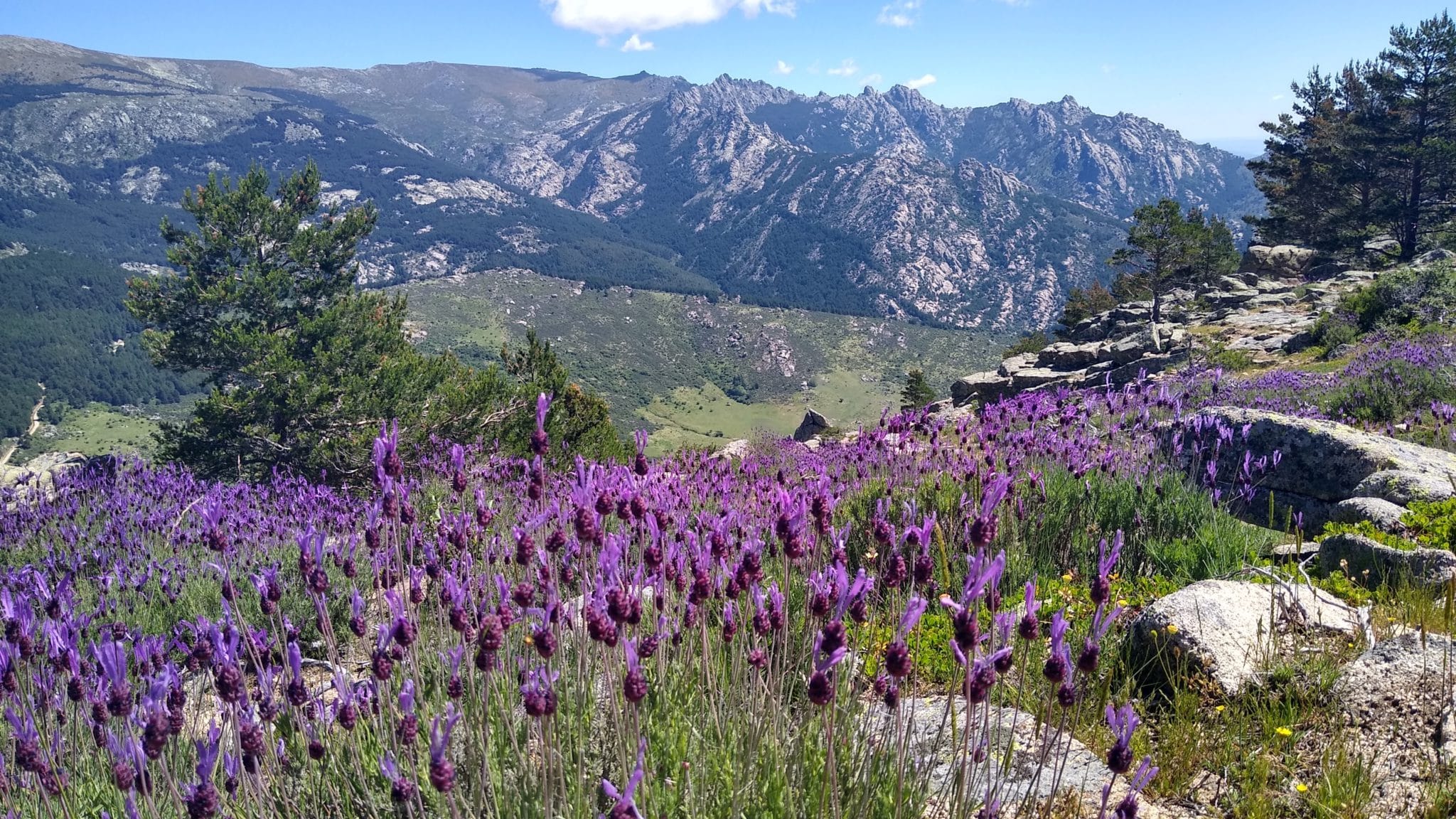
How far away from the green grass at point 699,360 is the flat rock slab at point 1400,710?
131 m

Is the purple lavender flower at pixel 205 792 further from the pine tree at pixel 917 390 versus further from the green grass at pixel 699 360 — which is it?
the green grass at pixel 699 360

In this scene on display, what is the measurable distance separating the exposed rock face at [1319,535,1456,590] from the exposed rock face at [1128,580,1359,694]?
63cm

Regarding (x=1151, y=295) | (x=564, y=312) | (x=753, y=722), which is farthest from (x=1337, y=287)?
(x=564, y=312)

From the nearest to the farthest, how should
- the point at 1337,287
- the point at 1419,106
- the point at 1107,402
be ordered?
the point at 1107,402, the point at 1337,287, the point at 1419,106

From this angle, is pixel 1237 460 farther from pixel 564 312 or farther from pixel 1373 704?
pixel 564 312

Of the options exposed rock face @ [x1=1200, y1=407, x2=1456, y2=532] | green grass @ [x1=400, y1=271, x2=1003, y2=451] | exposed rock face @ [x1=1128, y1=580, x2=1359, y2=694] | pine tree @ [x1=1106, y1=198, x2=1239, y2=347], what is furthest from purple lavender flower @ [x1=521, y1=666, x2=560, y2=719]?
green grass @ [x1=400, y1=271, x2=1003, y2=451]

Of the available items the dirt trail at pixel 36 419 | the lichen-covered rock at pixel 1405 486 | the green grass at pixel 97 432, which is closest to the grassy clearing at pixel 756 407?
the green grass at pixel 97 432

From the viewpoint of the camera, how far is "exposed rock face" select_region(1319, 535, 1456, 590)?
13.3ft

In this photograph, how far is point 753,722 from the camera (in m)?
2.28

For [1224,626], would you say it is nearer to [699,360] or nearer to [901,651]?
[901,651]

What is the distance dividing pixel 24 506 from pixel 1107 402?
516 inches

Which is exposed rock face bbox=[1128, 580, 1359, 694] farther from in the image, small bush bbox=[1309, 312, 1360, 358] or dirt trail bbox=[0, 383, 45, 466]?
dirt trail bbox=[0, 383, 45, 466]

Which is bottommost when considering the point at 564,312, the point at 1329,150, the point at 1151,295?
the point at 564,312

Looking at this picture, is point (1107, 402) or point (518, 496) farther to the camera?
point (1107, 402)
